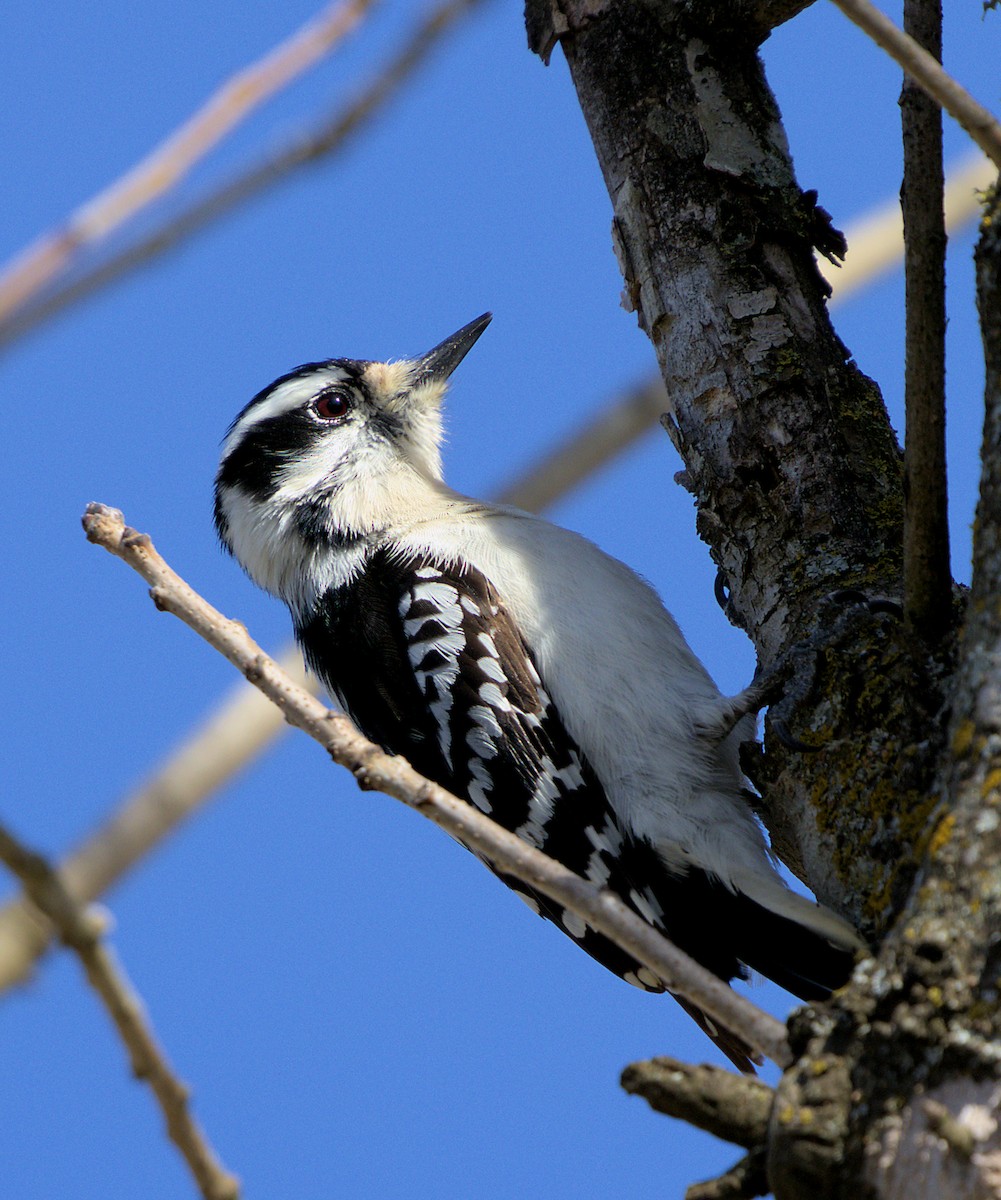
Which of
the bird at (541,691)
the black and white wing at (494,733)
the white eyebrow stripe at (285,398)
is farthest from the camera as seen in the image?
the white eyebrow stripe at (285,398)

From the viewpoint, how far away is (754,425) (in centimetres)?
315

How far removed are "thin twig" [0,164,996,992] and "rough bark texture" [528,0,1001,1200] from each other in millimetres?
737

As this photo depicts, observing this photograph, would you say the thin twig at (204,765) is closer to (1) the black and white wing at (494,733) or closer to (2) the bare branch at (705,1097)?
(1) the black and white wing at (494,733)

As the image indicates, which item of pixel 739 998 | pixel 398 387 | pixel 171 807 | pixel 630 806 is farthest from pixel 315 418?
pixel 739 998

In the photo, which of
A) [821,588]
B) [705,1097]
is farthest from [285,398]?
[705,1097]

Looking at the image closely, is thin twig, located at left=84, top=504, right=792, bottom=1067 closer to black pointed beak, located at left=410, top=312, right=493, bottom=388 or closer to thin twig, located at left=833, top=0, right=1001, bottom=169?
thin twig, located at left=833, top=0, right=1001, bottom=169

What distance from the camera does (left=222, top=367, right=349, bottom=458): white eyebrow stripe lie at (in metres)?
4.87

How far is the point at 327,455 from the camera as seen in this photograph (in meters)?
4.73

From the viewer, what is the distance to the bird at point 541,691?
3459 millimetres

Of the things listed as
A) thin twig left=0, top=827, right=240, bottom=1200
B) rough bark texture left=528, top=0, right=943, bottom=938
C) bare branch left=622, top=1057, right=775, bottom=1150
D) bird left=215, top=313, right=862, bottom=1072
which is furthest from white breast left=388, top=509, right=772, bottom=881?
thin twig left=0, top=827, right=240, bottom=1200

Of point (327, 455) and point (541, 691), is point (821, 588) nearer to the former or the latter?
point (541, 691)

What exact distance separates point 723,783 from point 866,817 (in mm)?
1046

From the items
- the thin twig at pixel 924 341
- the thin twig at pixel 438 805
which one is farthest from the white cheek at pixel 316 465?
the thin twig at pixel 924 341

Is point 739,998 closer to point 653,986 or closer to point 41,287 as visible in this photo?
point 41,287
